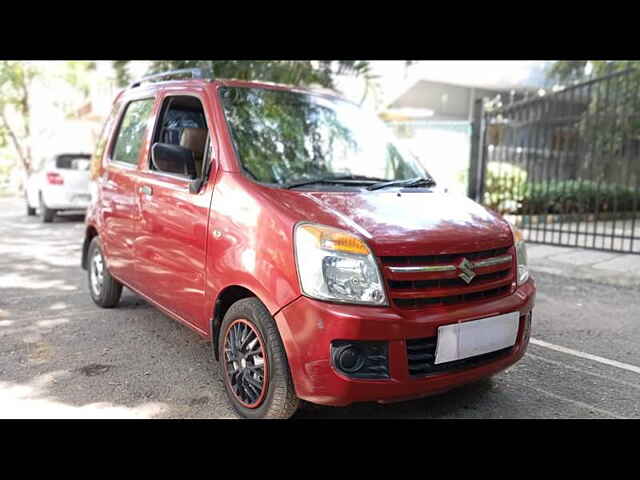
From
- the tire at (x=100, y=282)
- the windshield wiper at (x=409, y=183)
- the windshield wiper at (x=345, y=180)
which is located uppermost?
the windshield wiper at (x=345, y=180)

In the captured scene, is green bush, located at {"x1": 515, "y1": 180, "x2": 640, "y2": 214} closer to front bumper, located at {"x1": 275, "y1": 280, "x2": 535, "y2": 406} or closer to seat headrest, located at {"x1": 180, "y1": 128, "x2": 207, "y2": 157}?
seat headrest, located at {"x1": 180, "y1": 128, "x2": 207, "y2": 157}

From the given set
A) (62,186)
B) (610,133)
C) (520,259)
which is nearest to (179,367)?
(520,259)

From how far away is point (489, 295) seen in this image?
10.5 ft

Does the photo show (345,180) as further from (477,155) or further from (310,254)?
(477,155)

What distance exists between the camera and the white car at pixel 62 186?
12.1m

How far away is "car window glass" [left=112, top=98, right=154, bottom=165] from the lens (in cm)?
466

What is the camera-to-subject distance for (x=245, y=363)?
10.7ft

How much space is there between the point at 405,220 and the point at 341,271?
509 mm

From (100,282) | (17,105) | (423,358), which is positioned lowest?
(100,282)

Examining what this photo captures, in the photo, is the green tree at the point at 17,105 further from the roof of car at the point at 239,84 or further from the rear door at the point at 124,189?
the roof of car at the point at 239,84

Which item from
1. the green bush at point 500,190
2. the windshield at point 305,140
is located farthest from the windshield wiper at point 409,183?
the green bush at point 500,190

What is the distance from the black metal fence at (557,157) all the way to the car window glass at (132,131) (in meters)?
6.12

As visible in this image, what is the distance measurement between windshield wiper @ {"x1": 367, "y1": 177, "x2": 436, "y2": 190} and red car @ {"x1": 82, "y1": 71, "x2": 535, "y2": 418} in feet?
0.06

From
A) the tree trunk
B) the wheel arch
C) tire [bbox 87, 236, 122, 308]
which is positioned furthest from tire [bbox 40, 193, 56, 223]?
the tree trunk
